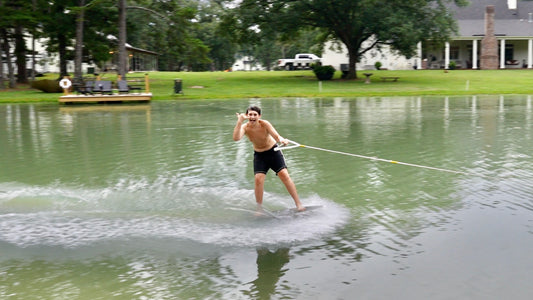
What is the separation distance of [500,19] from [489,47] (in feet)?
20.6

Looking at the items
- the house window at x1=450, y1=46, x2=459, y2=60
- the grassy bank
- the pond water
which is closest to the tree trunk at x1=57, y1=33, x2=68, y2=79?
the grassy bank

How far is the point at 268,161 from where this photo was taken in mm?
8531

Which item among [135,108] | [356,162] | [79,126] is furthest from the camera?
[135,108]

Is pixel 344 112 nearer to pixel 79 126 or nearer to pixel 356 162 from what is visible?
pixel 79 126

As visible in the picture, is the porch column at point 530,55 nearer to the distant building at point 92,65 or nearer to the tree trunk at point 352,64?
the tree trunk at point 352,64

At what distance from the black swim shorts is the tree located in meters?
34.5

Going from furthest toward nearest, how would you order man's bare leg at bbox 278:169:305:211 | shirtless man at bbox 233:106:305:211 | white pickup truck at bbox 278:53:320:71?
white pickup truck at bbox 278:53:320:71 → man's bare leg at bbox 278:169:305:211 → shirtless man at bbox 233:106:305:211

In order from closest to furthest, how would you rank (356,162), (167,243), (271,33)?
1. (167,243)
2. (356,162)
3. (271,33)

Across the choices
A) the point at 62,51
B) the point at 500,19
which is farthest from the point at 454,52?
the point at 62,51

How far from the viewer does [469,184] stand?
399 inches

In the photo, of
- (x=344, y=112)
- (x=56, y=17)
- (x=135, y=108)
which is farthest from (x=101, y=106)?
(x=56, y=17)

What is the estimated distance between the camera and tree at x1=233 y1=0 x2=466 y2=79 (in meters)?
42.3

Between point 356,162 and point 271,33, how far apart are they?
3478 cm

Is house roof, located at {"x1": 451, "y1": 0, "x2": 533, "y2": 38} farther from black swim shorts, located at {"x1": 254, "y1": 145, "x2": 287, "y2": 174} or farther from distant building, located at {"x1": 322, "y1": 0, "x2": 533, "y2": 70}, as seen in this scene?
black swim shorts, located at {"x1": 254, "y1": 145, "x2": 287, "y2": 174}
